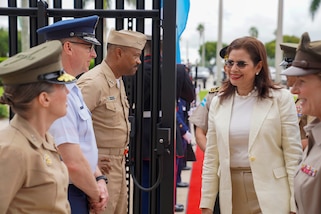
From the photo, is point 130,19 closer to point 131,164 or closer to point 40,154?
point 131,164

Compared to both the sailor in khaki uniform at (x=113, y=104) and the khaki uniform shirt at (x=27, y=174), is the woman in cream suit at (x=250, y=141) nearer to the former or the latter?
the sailor in khaki uniform at (x=113, y=104)

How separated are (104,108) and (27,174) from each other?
3.83ft

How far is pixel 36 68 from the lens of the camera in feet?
5.90

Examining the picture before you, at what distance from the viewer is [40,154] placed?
70.4 inches

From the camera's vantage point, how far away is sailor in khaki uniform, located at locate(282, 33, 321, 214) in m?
1.85

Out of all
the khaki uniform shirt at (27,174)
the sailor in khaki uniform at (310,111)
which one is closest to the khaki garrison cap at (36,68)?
the khaki uniform shirt at (27,174)

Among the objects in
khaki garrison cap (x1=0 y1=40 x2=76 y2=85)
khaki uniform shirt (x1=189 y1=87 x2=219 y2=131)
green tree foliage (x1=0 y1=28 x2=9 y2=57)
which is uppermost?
khaki garrison cap (x1=0 y1=40 x2=76 y2=85)

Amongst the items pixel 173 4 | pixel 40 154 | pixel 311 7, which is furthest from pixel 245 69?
pixel 311 7

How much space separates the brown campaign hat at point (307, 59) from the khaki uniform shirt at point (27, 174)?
1061 millimetres

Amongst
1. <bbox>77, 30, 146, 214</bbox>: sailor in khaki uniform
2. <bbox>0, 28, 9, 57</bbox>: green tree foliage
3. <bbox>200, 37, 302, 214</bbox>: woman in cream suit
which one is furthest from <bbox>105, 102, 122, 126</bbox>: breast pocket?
<bbox>0, 28, 9, 57</bbox>: green tree foliage

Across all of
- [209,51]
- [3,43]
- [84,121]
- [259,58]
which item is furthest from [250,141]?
[209,51]

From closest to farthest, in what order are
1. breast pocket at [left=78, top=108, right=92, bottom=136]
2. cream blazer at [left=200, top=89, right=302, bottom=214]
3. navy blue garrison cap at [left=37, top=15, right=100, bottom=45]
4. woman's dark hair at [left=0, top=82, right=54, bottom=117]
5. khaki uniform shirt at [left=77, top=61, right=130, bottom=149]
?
woman's dark hair at [left=0, top=82, right=54, bottom=117]
breast pocket at [left=78, top=108, right=92, bottom=136]
navy blue garrison cap at [left=37, top=15, right=100, bottom=45]
cream blazer at [left=200, top=89, right=302, bottom=214]
khaki uniform shirt at [left=77, top=61, right=130, bottom=149]

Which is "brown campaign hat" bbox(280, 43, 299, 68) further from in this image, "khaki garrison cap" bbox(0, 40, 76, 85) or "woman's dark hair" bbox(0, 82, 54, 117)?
"woman's dark hair" bbox(0, 82, 54, 117)

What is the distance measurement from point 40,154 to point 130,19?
1629 mm
